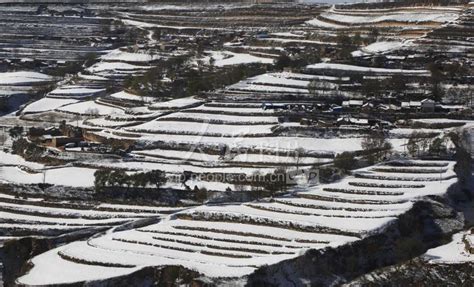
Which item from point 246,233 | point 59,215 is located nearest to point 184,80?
point 59,215

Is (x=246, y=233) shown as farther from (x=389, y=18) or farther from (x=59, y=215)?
(x=389, y=18)

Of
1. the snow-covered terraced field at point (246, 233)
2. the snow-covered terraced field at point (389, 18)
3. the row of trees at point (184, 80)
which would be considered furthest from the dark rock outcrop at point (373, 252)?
the snow-covered terraced field at point (389, 18)

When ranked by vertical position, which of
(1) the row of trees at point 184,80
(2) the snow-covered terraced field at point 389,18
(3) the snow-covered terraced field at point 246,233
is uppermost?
(2) the snow-covered terraced field at point 389,18

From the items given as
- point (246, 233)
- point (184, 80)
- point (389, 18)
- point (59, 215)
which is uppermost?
point (389, 18)

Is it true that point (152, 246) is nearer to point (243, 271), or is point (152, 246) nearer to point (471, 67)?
point (243, 271)

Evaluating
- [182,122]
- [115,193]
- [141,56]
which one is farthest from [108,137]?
[141,56]

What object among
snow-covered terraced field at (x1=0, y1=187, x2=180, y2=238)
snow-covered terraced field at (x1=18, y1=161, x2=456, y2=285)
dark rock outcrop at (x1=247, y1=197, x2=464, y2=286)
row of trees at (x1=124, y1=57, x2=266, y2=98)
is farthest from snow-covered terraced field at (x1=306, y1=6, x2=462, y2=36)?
snow-covered terraced field at (x1=0, y1=187, x2=180, y2=238)

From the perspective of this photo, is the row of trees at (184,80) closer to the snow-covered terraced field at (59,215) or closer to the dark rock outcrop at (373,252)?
Answer: the snow-covered terraced field at (59,215)

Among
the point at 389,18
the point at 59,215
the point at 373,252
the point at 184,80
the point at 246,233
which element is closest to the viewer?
the point at 373,252
